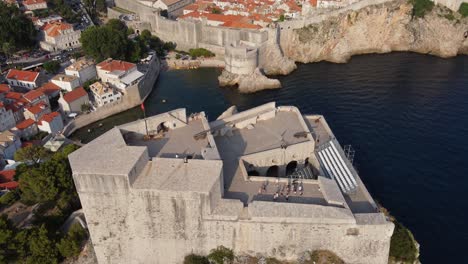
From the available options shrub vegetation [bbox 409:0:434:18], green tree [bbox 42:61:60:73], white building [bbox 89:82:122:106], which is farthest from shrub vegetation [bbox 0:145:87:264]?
shrub vegetation [bbox 409:0:434:18]

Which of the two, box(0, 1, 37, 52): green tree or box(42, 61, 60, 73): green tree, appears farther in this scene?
box(0, 1, 37, 52): green tree

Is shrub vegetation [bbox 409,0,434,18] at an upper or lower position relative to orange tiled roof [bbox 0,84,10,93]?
upper

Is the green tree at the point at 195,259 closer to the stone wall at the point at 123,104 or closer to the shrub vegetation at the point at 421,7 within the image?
the stone wall at the point at 123,104

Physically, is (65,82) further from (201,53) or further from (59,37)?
(201,53)

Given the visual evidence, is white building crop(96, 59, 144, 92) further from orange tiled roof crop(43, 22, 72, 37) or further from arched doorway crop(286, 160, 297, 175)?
arched doorway crop(286, 160, 297, 175)

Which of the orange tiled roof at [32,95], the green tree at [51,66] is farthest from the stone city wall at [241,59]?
the orange tiled roof at [32,95]

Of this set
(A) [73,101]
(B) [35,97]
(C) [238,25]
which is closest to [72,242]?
(A) [73,101]

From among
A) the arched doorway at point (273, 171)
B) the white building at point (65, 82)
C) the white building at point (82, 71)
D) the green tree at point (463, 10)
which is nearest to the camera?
the arched doorway at point (273, 171)
